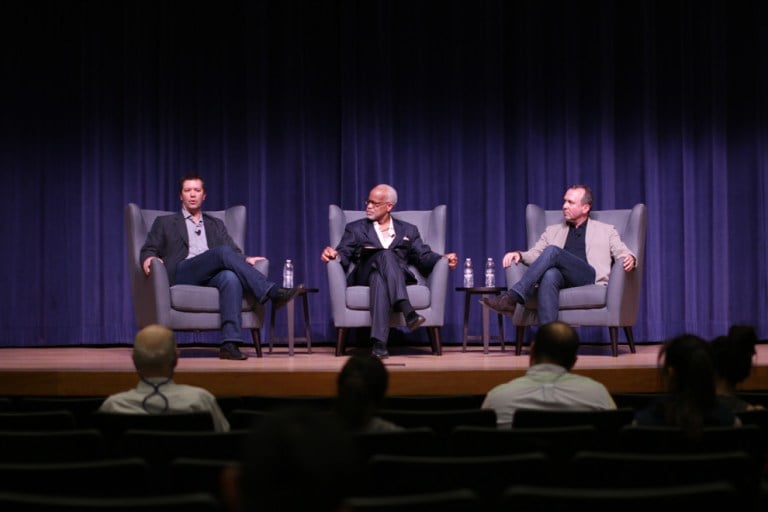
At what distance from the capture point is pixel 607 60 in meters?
6.79

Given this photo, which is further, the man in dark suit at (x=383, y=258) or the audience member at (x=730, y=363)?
the man in dark suit at (x=383, y=258)

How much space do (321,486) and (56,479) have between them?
2.79 ft

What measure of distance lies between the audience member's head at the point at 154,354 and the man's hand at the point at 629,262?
131 inches

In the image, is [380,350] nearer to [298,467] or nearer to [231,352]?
[231,352]

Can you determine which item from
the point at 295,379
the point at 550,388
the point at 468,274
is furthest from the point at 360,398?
the point at 468,274

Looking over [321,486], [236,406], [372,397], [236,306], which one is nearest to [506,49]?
[236,306]

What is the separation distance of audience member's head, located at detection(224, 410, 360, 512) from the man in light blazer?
4.31m

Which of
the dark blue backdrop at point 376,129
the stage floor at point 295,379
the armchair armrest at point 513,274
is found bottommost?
the stage floor at point 295,379

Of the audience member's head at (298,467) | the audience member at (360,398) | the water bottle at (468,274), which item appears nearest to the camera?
the audience member's head at (298,467)

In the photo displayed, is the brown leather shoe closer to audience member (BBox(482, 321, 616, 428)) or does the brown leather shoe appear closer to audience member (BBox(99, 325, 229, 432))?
audience member (BBox(482, 321, 616, 428))

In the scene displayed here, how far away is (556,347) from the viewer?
2.68 metres

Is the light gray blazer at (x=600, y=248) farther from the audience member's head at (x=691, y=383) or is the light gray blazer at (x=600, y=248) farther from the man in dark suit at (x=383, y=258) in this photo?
the audience member's head at (x=691, y=383)

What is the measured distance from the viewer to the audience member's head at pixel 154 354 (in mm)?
2604

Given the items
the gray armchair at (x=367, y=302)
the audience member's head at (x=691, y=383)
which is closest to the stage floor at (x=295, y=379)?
the gray armchair at (x=367, y=302)
